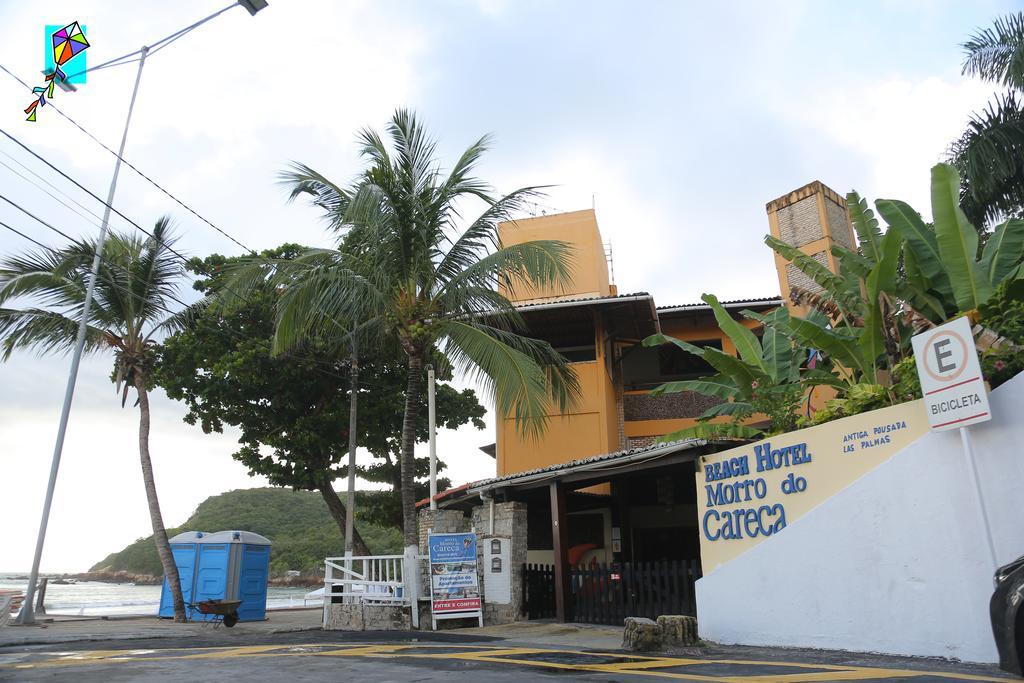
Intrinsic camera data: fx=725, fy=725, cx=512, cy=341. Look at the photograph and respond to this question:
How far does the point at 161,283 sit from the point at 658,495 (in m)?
13.2

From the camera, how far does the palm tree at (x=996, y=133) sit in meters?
14.5

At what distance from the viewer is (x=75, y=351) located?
637 inches

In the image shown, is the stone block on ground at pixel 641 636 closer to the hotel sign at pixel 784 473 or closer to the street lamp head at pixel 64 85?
the hotel sign at pixel 784 473

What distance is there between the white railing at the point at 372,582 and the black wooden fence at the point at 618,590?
7.53 ft

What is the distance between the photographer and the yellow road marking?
6.05 meters

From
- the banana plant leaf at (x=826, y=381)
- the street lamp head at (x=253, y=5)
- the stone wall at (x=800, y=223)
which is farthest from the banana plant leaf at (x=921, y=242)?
the street lamp head at (x=253, y=5)

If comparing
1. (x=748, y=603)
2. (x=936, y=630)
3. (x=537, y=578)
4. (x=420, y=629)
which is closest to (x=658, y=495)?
(x=537, y=578)

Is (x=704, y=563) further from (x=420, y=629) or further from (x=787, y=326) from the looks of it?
(x=420, y=629)

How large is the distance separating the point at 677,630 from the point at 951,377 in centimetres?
428

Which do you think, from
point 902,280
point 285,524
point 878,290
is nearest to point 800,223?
point 902,280

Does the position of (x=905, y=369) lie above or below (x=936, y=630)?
above

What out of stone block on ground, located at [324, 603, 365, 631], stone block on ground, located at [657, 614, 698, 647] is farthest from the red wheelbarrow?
stone block on ground, located at [657, 614, 698, 647]

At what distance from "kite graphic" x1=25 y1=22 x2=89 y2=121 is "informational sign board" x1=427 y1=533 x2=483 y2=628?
860cm

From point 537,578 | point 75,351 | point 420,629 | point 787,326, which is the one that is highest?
point 75,351
